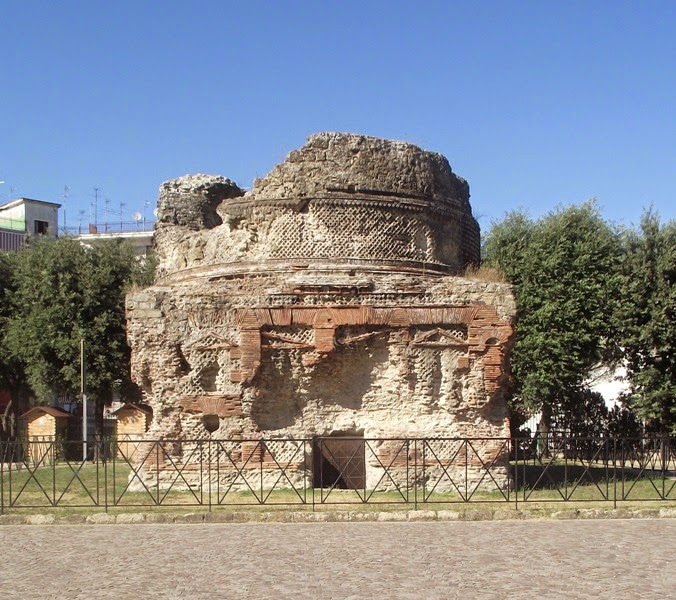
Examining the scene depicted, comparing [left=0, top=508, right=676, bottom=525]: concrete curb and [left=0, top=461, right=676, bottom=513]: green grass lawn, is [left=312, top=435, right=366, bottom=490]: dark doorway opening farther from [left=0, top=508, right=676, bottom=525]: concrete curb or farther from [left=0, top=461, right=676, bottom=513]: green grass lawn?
[left=0, top=508, right=676, bottom=525]: concrete curb

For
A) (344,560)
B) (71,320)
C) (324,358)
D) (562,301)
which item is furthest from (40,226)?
(344,560)

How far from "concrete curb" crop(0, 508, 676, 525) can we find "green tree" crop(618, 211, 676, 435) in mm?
10416

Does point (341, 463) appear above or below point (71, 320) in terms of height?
below

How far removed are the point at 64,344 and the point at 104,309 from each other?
5.51 ft

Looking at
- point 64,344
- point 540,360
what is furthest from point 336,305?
point 64,344

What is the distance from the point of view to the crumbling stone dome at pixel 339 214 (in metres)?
17.8

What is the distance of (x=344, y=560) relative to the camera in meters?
9.94

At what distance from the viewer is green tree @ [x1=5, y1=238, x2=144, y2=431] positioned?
28406mm

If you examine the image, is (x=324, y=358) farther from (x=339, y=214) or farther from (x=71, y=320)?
(x=71, y=320)

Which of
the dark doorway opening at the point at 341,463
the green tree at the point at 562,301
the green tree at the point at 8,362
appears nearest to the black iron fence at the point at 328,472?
the dark doorway opening at the point at 341,463

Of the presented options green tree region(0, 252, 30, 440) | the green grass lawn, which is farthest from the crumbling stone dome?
green tree region(0, 252, 30, 440)

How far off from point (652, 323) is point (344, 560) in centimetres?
1560

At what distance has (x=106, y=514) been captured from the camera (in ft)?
43.7

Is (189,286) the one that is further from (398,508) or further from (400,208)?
(398,508)
